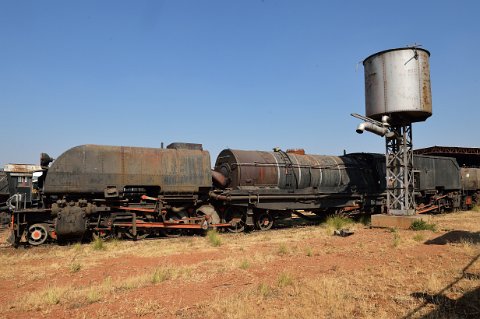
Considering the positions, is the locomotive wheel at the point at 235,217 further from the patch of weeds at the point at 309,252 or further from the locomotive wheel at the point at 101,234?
the patch of weeds at the point at 309,252

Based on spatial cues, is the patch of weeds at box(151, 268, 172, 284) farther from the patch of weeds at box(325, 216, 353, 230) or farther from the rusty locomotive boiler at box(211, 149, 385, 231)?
the patch of weeds at box(325, 216, 353, 230)

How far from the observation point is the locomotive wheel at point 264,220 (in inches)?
650

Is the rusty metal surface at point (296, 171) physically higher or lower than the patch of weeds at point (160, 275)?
higher

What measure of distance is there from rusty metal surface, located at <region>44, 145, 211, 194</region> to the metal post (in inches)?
329

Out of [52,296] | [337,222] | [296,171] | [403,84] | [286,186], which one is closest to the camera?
[52,296]

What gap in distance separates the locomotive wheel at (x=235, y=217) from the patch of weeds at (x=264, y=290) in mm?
8698

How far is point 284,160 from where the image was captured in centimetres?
1734

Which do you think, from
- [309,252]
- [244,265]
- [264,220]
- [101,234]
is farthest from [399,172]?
[101,234]

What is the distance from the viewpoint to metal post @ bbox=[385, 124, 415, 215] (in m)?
16.7

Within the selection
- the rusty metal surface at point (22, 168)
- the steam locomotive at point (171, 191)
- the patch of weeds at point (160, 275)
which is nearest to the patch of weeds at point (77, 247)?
the steam locomotive at point (171, 191)

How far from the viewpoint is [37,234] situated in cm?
1280

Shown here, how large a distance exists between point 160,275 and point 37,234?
696 cm

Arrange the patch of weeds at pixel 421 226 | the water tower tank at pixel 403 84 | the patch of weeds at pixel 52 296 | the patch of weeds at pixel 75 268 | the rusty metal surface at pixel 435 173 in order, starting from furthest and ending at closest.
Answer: the rusty metal surface at pixel 435 173
the water tower tank at pixel 403 84
the patch of weeds at pixel 421 226
the patch of weeds at pixel 75 268
the patch of weeds at pixel 52 296

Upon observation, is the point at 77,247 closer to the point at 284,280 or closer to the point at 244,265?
the point at 244,265
